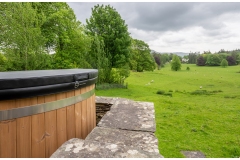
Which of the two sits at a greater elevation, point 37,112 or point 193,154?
point 37,112

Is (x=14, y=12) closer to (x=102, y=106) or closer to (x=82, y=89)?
(x=102, y=106)

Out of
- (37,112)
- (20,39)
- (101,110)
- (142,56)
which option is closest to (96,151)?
(37,112)

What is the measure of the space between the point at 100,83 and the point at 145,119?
45.5 feet

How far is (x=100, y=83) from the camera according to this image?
1655 centimetres

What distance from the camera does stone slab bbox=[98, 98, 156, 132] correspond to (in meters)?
2.57

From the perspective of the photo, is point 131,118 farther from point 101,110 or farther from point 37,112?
point 37,112

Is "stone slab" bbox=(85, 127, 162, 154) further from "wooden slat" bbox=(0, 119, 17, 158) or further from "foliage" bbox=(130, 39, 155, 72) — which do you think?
"foliage" bbox=(130, 39, 155, 72)

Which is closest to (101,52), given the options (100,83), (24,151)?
(100,83)

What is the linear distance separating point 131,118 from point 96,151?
50.3 inches

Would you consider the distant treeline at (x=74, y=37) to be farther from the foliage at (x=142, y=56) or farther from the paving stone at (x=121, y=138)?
the foliage at (x=142, y=56)

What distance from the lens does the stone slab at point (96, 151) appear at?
1.63 metres

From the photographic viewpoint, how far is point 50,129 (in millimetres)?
1906

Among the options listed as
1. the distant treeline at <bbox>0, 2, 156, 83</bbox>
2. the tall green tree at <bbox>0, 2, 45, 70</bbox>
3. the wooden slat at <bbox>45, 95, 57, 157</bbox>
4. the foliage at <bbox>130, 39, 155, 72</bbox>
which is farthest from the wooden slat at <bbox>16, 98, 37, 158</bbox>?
the foliage at <bbox>130, 39, 155, 72</bbox>

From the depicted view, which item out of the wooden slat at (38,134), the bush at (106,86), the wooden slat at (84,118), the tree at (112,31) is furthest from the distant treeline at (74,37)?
the wooden slat at (38,134)
